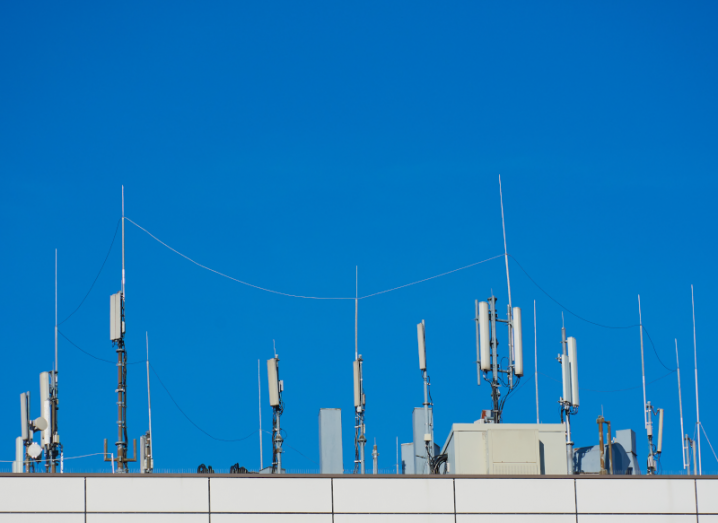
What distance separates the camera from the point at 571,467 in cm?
3491
